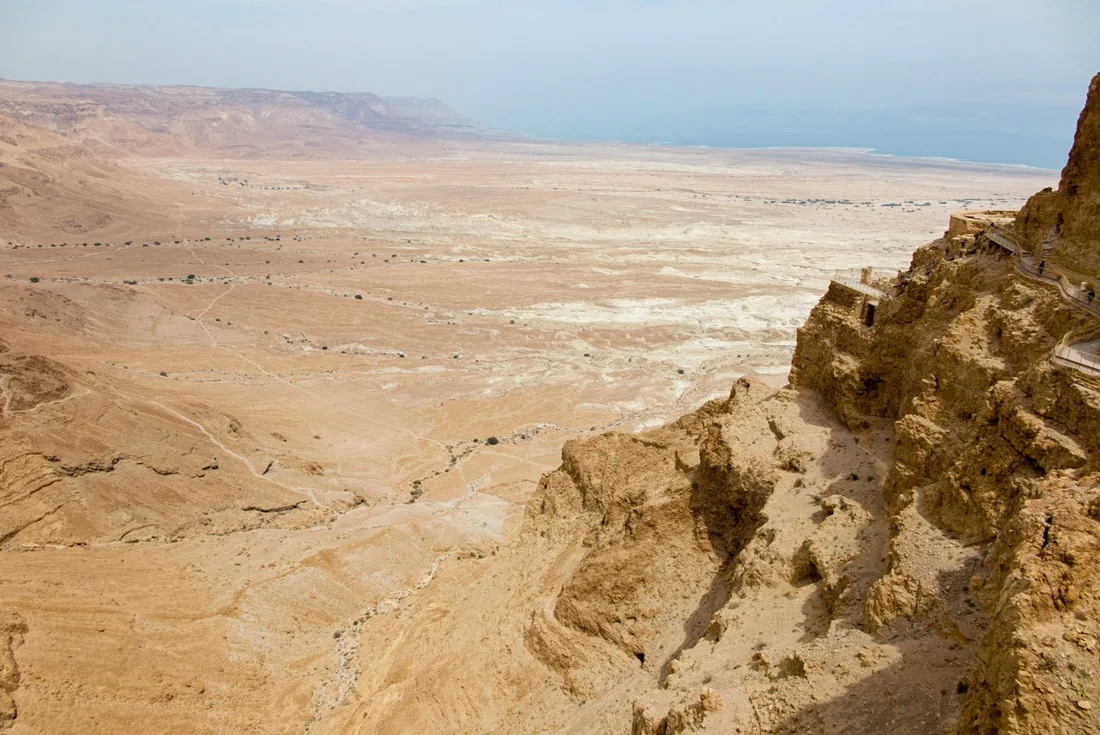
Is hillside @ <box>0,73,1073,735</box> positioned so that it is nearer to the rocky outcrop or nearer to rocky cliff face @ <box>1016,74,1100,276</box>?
the rocky outcrop

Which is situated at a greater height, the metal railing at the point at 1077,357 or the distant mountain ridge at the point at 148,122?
the distant mountain ridge at the point at 148,122

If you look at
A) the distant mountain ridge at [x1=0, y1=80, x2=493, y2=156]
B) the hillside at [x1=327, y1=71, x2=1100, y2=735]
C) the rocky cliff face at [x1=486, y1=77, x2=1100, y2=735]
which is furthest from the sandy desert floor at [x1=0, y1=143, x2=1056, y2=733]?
the distant mountain ridge at [x1=0, y1=80, x2=493, y2=156]

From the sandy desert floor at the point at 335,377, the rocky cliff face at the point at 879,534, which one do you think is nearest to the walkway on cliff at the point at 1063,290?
the rocky cliff face at the point at 879,534

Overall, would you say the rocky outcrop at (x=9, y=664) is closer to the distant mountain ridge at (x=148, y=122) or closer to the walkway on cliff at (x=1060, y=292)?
the walkway on cliff at (x=1060, y=292)

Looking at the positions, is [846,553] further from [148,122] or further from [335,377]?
[148,122]

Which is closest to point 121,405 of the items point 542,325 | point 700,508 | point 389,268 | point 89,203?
point 700,508
